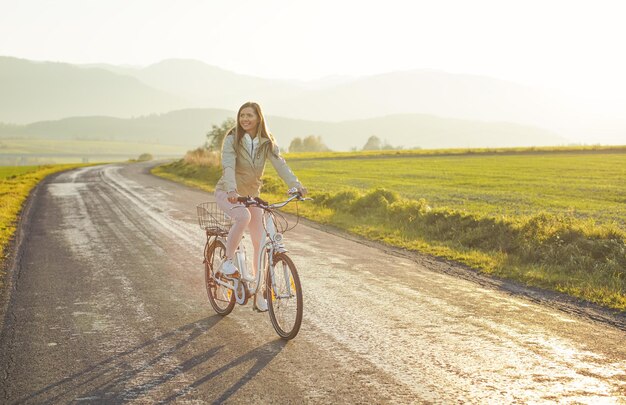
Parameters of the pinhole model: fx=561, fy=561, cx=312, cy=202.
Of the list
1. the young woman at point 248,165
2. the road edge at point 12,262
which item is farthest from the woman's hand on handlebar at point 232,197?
the road edge at point 12,262

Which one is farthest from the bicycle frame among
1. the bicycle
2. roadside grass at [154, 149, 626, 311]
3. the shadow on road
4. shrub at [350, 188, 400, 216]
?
shrub at [350, 188, 400, 216]

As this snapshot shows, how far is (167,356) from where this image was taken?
18.8ft

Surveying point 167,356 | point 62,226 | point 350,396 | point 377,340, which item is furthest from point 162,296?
point 62,226

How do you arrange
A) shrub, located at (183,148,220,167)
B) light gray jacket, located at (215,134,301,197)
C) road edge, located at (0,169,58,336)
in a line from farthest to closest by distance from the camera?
shrub, located at (183,148,220,167) < road edge, located at (0,169,58,336) < light gray jacket, located at (215,134,301,197)

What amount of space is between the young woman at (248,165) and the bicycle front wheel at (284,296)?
32 cm

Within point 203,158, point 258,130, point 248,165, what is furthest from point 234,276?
point 203,158

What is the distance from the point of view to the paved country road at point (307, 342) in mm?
4875

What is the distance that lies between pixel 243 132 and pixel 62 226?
1090 cm

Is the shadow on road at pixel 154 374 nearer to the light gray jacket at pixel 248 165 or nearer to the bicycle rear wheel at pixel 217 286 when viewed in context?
the bicycle rear wheel at pixel 217 286

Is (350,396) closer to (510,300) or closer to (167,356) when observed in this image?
(167,356)

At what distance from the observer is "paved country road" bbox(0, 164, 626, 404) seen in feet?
16.0

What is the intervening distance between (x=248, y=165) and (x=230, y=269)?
1.31m

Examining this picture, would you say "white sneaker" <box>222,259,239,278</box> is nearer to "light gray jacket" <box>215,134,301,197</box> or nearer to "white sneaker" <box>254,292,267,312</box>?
"white sneaker" <box>254,292,267,312</box>

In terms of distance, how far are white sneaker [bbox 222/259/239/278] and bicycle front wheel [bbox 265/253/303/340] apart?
591 mm
